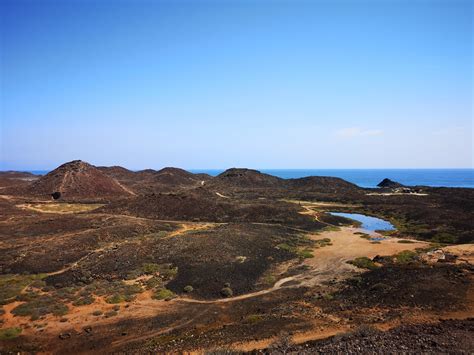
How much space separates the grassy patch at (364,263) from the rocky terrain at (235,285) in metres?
0.21

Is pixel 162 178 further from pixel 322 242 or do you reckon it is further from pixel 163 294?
pixel 163 294

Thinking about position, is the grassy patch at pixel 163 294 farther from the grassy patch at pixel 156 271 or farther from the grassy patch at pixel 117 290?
the grassy patch at pixel 156 271

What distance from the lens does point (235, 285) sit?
99.7 ft

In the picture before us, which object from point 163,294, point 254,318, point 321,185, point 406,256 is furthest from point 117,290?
point 321,185

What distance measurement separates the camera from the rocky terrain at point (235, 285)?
65.1 ft

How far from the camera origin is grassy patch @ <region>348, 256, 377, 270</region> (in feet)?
113

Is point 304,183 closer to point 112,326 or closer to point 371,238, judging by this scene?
point 371,238

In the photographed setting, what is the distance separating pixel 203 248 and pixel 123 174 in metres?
141

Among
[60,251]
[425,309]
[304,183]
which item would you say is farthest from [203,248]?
[304,183]

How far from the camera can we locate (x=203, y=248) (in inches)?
1590

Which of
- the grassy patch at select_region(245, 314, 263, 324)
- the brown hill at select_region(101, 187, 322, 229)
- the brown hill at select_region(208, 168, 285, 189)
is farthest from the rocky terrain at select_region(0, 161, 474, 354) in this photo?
the brown hill at select_region(208, 168, 285, 189)

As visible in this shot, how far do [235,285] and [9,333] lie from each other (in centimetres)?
1768

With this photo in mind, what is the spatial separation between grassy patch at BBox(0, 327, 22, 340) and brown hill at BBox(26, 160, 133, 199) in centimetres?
7244

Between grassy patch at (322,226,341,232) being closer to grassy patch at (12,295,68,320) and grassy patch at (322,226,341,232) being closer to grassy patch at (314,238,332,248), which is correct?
grassy patch at (314,238,332,248)
